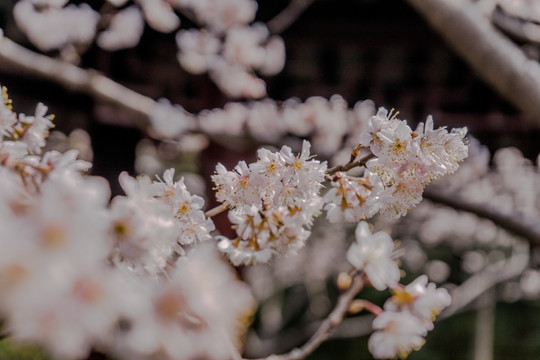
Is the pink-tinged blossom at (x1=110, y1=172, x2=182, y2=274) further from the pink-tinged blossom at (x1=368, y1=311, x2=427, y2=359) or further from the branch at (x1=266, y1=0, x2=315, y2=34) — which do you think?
the branch at (x1=266, y1=0, x2=315, y2=34)

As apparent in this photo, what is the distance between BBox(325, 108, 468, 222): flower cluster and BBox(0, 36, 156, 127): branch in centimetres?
114

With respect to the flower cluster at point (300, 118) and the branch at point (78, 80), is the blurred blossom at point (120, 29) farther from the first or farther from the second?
the branch at point (78, 80)

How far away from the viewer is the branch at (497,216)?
51.2 inches

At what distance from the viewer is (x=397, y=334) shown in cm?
71

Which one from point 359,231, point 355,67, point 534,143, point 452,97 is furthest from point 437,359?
point 359,231

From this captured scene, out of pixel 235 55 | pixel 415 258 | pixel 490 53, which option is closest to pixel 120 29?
pixel 235 55

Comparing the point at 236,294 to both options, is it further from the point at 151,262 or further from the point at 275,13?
the point at 275,13

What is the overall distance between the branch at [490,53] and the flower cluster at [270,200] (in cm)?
74

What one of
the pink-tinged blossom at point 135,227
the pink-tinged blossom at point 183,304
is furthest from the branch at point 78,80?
the pink-tinged blossom at point 183,304

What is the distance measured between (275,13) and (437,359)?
353cm

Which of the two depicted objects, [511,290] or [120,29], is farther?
[511,290]

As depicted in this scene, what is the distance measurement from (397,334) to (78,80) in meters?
1.45

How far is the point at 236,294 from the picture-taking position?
34 centimetres

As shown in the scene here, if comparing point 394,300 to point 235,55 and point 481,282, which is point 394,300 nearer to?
point 235,55
